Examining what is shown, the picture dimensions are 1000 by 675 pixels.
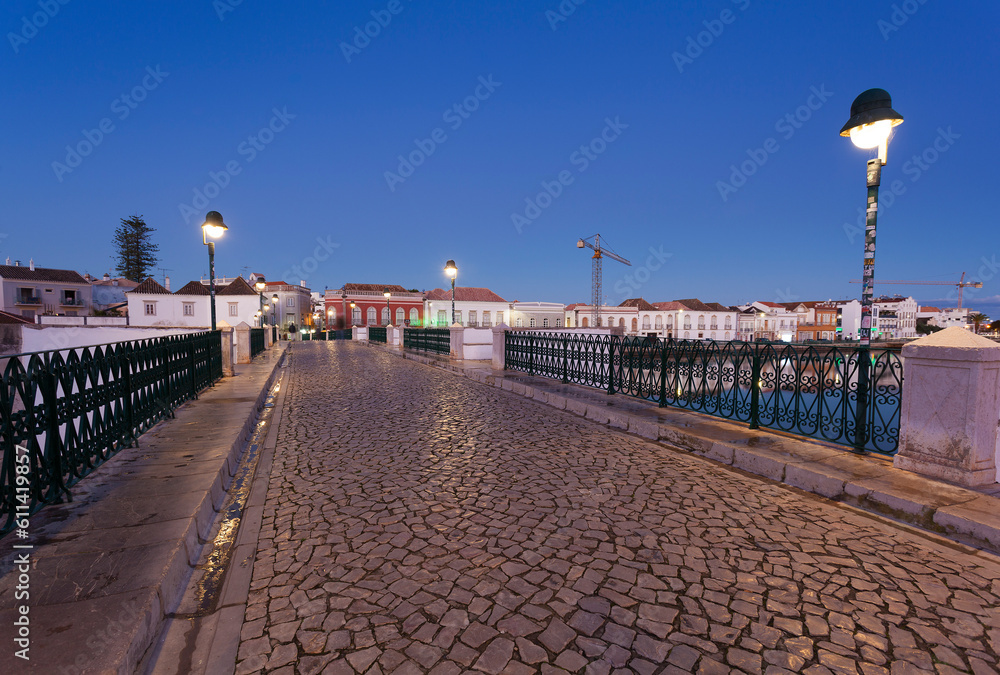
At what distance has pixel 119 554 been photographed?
2.89 meters

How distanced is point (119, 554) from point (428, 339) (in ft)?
67.7

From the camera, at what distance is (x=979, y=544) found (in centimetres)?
343

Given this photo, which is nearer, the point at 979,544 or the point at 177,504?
the point at 979,544

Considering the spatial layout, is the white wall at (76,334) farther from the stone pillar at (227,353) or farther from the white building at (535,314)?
the white building at (535,314)

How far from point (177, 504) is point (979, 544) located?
6.25 m

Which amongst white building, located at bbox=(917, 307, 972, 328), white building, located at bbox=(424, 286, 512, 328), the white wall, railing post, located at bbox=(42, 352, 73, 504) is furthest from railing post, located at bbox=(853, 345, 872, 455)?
white building, located at bbox=(917, 307, 972, 328)

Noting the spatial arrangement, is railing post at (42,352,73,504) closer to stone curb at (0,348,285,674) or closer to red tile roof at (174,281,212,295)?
stone curb at (0,348,285,674)

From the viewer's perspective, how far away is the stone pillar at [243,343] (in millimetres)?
17455

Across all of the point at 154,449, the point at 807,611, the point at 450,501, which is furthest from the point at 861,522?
the point at 154,449

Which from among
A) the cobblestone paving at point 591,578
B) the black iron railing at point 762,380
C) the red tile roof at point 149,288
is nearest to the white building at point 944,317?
the black iron railing at point 762,380


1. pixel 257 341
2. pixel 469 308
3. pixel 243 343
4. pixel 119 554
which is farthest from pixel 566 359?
pixel 469 308

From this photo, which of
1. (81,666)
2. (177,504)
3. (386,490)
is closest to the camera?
(81,666)

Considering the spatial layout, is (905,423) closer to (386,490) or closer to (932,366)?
(932,366)

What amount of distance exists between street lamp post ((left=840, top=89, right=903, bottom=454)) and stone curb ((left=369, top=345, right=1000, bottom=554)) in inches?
28.8
